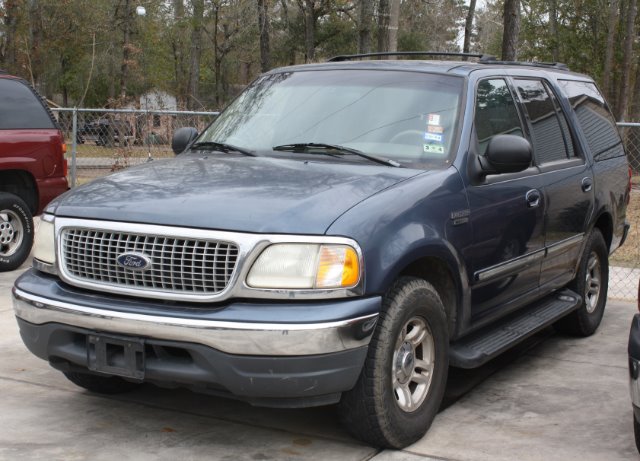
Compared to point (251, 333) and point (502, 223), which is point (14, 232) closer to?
point (502, 223)

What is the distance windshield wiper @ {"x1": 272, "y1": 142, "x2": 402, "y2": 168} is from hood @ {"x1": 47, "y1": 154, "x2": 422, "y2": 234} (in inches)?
Answer: 3.2

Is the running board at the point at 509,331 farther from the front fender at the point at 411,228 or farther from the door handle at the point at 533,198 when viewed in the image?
the door handle at the point at 533,198

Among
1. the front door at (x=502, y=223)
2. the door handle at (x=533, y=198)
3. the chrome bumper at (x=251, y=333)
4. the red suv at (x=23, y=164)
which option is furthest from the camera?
the red suv at (x=23, y=164)

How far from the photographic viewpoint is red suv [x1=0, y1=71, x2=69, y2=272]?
336 inches

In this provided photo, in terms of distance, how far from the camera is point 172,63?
60344mm

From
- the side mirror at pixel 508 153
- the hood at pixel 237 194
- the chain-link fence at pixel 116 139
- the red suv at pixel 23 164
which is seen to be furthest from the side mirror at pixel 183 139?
the chain-link fence at pixel 116 139

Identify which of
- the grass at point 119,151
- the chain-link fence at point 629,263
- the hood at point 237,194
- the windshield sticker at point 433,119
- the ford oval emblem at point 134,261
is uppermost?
the windshield sticker at point 433,119

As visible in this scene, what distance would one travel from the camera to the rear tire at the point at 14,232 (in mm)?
8578

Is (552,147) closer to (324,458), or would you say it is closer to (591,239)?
(591,239)

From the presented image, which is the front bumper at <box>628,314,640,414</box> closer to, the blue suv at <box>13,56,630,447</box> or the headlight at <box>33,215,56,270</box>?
the blue suv at <box>13,56,630,447</box>

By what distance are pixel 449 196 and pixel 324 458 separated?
1.44 m

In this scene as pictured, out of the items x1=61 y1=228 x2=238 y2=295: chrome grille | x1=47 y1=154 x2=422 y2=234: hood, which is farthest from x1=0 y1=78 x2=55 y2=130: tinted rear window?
x1=61 y1=228 x2=238 y2=295: chrome grille

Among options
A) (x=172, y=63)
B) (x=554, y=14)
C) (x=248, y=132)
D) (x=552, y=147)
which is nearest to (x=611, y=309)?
(x=552, y=147)

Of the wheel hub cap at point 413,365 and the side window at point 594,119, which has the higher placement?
the side window at point 594,119
